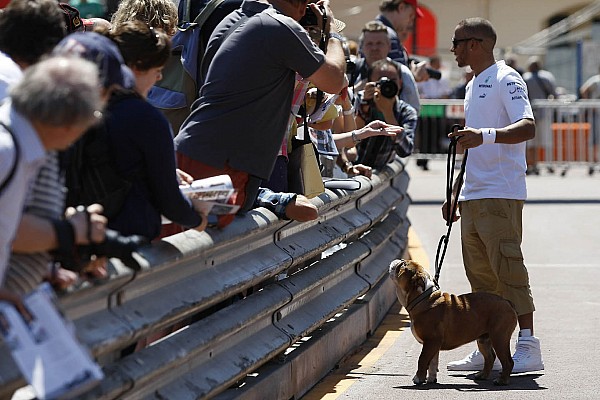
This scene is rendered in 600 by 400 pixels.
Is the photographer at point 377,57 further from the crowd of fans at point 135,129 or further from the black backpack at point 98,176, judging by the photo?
the black backpack at point 98,176

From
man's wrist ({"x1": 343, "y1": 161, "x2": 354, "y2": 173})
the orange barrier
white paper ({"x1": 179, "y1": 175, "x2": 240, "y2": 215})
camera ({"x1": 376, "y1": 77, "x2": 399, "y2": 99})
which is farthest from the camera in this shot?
the orange barrier

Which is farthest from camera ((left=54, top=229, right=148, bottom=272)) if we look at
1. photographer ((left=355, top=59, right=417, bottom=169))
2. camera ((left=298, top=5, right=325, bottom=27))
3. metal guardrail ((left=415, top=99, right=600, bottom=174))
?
metal guardrail ((left=415, top=99, right=600, bottom=174))

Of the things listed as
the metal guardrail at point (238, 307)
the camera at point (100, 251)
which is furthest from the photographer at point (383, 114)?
the camera at point (100, 251)

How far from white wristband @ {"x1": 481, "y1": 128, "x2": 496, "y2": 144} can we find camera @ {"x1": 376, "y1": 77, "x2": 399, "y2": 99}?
3.02 m

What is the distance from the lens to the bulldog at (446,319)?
7621mm

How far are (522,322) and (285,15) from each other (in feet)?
8.73

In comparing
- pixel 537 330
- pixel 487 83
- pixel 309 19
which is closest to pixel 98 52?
pixel 309 19

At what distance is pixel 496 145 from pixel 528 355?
4.19 ft

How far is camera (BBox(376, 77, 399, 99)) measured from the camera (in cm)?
1077

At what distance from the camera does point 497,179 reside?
26.8ft

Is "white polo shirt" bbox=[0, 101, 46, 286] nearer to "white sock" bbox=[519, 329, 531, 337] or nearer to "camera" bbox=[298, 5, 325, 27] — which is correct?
"camera" bbox=[298, 5, 325, 27]

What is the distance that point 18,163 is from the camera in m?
3.81

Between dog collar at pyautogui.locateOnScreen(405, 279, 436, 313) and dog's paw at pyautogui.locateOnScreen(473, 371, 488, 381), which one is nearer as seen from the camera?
dog collar at pyautogui.locateOnScreen(405, 279, 436, 313)

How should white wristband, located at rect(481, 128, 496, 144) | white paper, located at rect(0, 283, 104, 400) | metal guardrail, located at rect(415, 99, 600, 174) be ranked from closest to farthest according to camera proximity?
white paper, located at rect(0, 283, 104, 400), white wristband, located at rect(481, 128, 496, 144), metal guardrail, located at rect(415, 99, 600, 174)
